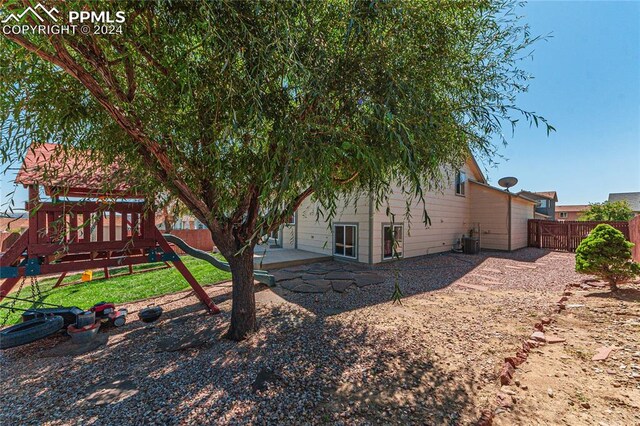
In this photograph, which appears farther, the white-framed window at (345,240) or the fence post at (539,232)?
the fence post at (539,232)

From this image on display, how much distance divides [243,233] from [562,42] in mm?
7164

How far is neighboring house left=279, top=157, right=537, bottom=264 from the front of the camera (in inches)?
374

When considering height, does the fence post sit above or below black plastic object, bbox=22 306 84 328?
above

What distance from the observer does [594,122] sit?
9.03m

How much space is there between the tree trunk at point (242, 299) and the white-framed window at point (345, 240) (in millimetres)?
6123

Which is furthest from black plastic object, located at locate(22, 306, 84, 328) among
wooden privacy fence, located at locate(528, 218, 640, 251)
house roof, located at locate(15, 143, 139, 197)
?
wooden privacy fence, located at locate(528, 218, 640, 251)

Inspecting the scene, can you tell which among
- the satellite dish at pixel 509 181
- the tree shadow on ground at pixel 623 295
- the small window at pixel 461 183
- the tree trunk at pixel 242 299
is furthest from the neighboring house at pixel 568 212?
the tree trunk at pixel 242 299

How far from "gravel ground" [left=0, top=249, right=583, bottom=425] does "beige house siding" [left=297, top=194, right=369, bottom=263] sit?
136 inches

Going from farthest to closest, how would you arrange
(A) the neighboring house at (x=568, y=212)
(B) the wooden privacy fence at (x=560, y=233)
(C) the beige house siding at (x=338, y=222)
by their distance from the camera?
(A) the neighboring house at (x=568, y=212) → (B) the wooden privacy fence at (x=560, y=233) → (C) the beige house siding at (x=338, y=222)

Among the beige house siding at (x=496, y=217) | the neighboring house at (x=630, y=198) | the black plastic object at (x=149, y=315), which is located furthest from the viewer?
the neighboring house at (x=630, y=198)

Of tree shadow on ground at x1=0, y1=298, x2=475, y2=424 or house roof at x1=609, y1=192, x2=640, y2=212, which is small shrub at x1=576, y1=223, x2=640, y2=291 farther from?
house roof at x1=609, y1=192, x2=640, y2=212

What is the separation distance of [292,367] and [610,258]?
23.9 feet

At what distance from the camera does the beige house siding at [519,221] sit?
13750 mm

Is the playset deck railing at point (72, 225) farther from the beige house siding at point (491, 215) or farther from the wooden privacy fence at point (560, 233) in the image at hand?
the wooden privacy fence at point (560, 233)
